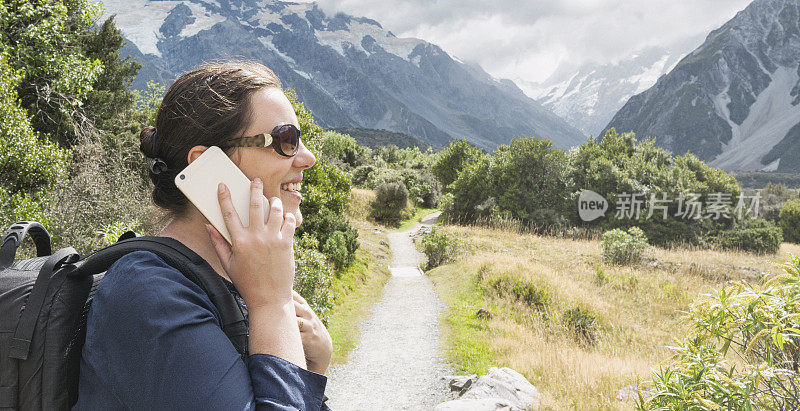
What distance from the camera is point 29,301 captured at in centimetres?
104

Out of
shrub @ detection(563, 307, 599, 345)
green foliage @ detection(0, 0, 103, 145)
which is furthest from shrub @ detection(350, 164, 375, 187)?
shrub @ detection(563, 307, 599, 345)

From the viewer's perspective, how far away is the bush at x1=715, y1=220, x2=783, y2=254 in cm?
2533

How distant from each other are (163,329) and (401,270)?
16201 millimetres

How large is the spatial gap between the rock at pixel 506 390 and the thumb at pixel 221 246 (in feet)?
18.2

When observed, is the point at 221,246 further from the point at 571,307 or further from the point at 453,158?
the point at 453,158

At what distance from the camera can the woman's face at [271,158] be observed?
1266mm

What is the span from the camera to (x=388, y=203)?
29219 mm

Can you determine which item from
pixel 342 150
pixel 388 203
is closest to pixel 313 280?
pixel 388 203

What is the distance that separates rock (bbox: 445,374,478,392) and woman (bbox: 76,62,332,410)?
5794 mm

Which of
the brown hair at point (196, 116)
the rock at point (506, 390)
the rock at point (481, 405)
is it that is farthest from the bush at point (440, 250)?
the brown hair at point (196, 116)

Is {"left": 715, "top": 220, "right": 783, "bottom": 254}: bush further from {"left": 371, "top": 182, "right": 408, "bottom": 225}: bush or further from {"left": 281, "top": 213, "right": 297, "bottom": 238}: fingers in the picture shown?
{"left": 281, "top": 213, "right": 297, "bottom": 238}: fingers

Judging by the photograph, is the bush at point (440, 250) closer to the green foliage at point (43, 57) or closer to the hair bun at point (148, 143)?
the green foliage at point (43, 57)

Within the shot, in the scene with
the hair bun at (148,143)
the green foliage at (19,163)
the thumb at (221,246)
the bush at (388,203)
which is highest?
the hair bun at (148,143)

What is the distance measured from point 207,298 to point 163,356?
185mm
